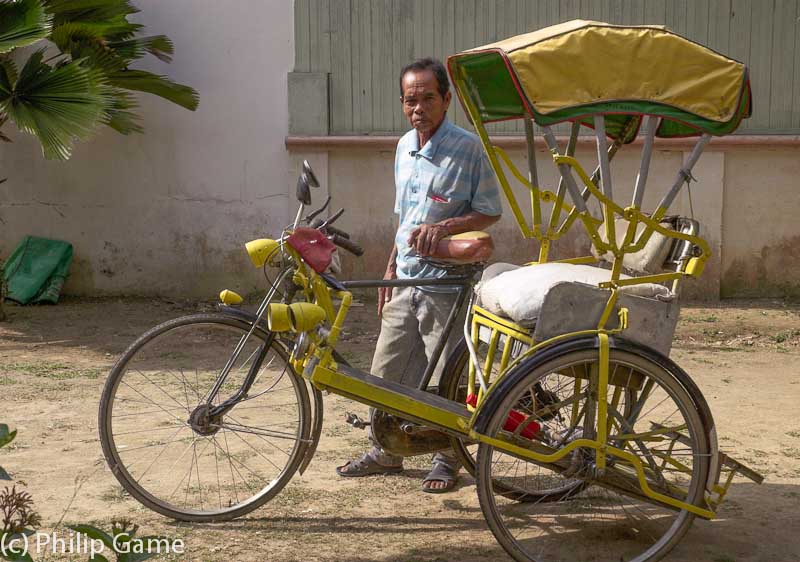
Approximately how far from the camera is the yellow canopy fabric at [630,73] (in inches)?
136

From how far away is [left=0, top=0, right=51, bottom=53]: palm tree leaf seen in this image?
738cm

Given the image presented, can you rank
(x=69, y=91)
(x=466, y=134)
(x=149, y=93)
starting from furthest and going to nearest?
1. (x=149, y=93)
2. (x=69, y=91)
3. (x=466, y=134)

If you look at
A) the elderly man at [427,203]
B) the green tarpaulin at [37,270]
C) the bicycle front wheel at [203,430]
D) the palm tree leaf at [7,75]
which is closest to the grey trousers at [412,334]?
the elderly man at [427,203]

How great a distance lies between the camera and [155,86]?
869 centimetres

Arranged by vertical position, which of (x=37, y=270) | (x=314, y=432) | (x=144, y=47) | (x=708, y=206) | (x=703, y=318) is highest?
(x=144, y=47)

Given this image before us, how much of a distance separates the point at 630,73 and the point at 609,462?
1.36m

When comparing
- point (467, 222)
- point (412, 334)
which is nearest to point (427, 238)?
point (467, 222)

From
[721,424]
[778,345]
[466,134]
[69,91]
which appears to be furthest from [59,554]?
[778,345]

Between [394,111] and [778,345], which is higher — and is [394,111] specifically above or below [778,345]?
above

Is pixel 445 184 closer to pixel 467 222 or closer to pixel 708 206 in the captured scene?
pixel 467 222

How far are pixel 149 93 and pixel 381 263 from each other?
2.55m

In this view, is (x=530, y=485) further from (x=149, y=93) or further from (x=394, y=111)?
(x=149, y=93)

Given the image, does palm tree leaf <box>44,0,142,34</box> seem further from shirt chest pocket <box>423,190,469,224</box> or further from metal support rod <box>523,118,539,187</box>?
metal support rod <box>523,118,539,187</box>

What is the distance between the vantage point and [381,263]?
9.51 m
